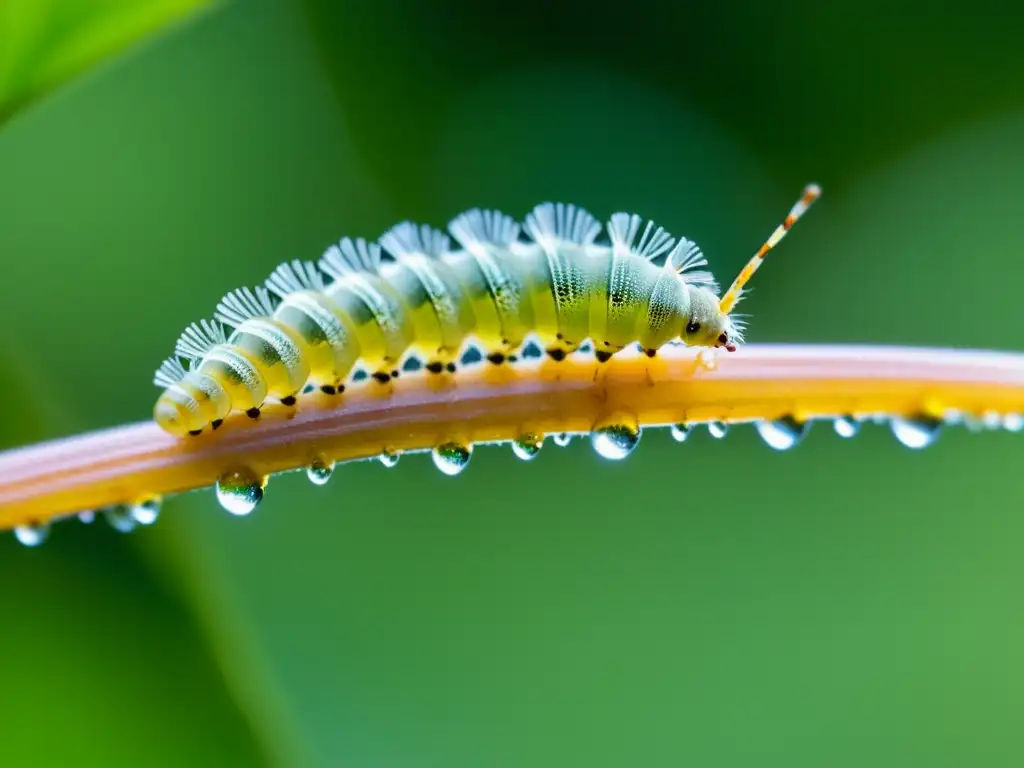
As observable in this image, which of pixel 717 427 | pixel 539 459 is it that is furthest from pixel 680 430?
pixel 539 459

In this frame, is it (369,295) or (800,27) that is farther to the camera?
(800,27)

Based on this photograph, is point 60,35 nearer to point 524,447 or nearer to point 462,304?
point 462,304

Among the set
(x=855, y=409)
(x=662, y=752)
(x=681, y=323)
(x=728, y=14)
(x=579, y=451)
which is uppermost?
(x=728, y=14)

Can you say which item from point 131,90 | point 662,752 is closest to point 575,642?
point 662,752

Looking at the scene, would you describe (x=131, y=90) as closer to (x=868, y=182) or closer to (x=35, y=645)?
(x=35, y=645)

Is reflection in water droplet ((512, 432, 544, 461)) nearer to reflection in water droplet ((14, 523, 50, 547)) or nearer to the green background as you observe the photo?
reflection in water droplet ((14, 523, 50, 547))

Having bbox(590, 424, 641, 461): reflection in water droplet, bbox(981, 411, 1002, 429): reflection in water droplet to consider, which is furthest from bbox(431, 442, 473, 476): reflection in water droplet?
bbox(981, 411, 1002, 429): reflection in water droplet

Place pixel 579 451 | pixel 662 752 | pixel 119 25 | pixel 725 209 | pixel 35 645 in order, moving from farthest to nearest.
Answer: pixel 725 209 < pixel 579 451 < pixel 662 752 < pixel 35 645 < pixel 119 25

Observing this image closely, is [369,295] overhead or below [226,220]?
below
